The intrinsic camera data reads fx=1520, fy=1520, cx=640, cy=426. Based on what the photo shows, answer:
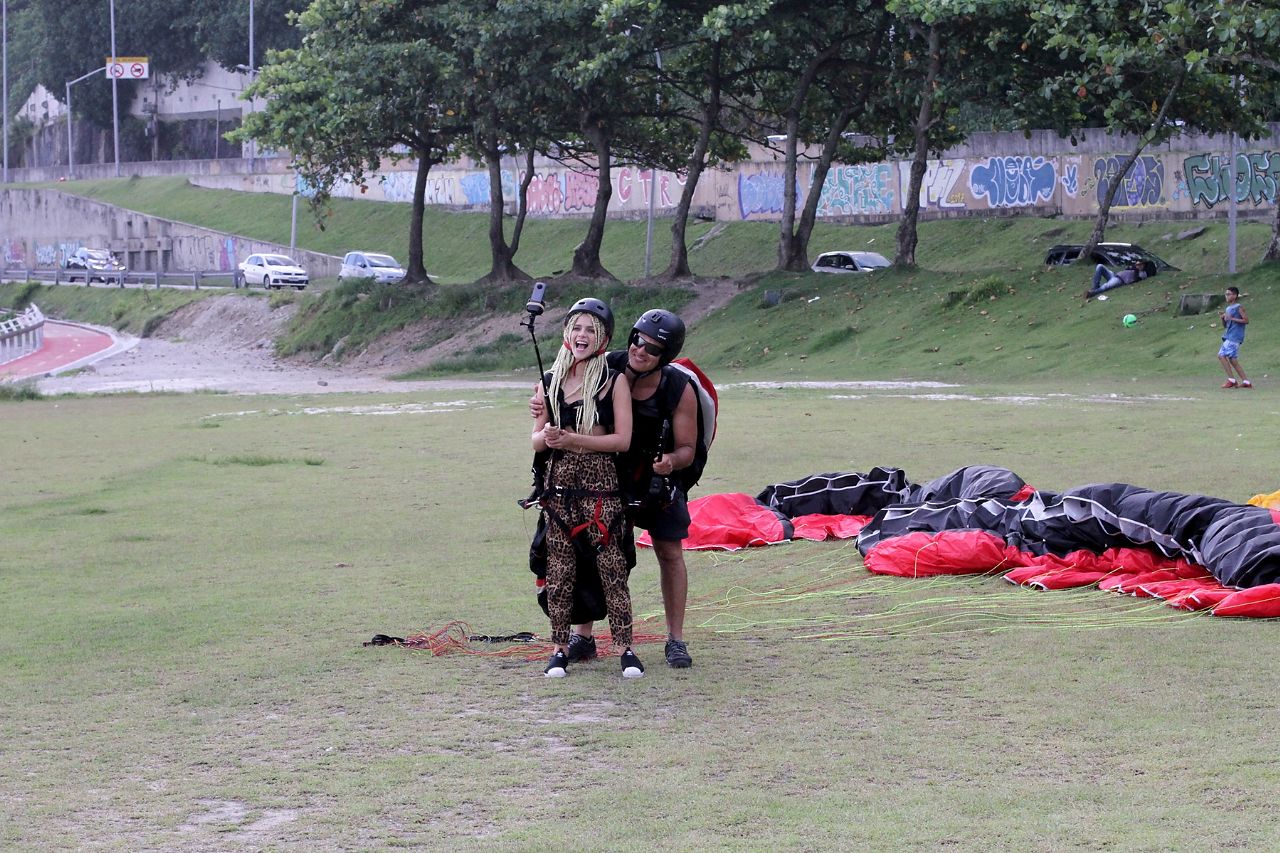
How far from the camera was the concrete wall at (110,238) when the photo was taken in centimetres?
7831

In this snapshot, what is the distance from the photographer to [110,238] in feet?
287

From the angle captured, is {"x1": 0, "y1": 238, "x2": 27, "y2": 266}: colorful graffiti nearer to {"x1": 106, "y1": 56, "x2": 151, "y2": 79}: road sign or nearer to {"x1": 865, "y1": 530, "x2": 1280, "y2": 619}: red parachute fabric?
{"x1": 106, "y1": 56, "x2": 151, "y2": 79}: road sign

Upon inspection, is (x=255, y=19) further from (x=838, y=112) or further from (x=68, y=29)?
(x=838, y=112)

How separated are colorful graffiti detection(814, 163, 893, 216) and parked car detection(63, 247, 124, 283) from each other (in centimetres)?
3271

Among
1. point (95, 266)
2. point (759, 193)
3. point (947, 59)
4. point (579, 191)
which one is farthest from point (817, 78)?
point (95, 266)

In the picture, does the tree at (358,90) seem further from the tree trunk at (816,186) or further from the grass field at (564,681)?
the grass field at (564,681)

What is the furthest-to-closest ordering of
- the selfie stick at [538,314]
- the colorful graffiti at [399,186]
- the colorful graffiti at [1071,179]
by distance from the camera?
the colorful graffiti at [399,186] → the colorful graffiti at [1071,179] → the selfie stick at [538,314]

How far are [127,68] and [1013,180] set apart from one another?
2486 inches

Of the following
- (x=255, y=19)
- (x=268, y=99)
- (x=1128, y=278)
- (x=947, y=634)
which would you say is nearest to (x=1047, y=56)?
(x=1128, y=278)

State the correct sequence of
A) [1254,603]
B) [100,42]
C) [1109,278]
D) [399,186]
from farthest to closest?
[100,42], [399,186], [1109,278], [1254,603]

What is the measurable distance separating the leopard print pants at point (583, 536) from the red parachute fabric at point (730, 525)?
12.4 ft

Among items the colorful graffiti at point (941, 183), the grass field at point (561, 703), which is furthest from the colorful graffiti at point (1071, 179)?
the grass field at point (561, 703)

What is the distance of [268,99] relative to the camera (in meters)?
43.1

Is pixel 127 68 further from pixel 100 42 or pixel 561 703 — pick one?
pixel 561 703
